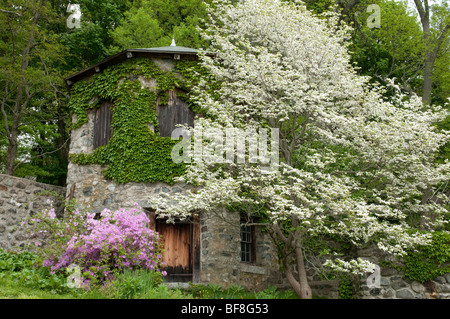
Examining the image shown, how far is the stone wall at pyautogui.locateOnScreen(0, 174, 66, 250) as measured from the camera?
12820 mm

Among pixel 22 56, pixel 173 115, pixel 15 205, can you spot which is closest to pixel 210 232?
pixel 173 115

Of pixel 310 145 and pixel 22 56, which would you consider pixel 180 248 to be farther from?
pixel 22 56

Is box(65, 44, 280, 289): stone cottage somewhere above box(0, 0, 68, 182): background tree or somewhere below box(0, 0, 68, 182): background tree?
below

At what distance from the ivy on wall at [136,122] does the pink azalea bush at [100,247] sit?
2.86m

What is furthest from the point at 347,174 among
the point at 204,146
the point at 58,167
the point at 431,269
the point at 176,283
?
the point at 58,167

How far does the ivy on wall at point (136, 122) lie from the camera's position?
39.7ft

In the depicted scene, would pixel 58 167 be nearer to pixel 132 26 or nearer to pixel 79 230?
pixel 132 26

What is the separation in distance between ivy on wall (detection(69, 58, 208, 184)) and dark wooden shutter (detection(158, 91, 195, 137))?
170 mm

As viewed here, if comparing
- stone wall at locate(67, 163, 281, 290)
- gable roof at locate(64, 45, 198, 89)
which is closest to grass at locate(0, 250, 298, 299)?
stone wall at locate(67, 163, 281, 290)

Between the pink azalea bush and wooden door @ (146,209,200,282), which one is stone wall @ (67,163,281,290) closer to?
wooden door @ (146,209,200,282)

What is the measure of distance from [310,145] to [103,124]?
6497 mm

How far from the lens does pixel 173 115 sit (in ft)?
42.4
